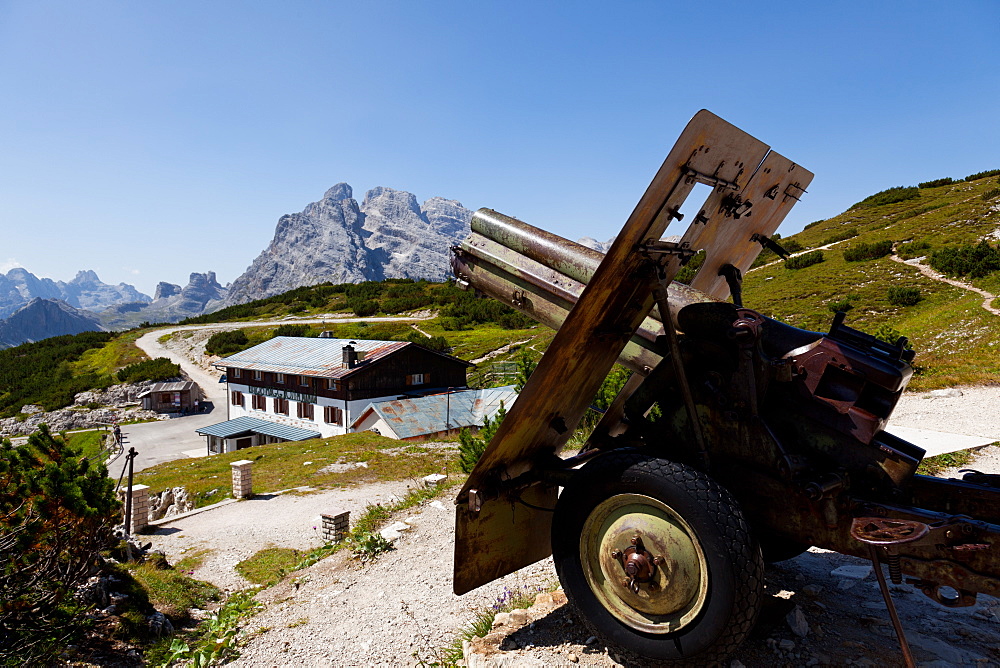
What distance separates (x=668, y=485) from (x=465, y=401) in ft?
102

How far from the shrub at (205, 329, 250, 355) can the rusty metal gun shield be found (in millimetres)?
71627

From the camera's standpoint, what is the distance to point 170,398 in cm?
5447

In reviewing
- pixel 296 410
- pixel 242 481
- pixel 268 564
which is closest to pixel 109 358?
pixel 296 410

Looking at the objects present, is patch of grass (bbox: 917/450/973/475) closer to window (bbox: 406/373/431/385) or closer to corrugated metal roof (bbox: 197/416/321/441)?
window (bbox: 406/373/431/385)

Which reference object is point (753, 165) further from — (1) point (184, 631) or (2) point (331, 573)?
(1) point (184, 631)

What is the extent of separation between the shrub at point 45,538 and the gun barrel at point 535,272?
513 cm

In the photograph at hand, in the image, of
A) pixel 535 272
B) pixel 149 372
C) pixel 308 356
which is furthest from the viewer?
pixel 149 372

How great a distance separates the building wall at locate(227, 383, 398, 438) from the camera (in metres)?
35.7

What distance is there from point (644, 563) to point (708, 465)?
68cm

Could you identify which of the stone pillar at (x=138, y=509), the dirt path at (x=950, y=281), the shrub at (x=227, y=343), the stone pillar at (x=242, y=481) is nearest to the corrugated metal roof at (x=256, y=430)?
the stone pillar at (x=242, y=481)

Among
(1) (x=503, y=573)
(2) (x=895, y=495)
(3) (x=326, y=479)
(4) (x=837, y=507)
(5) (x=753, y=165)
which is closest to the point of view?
(4) (x=837, y=507)

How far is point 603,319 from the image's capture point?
3195mm

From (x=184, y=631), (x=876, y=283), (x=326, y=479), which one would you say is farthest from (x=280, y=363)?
(x=876, y=283)

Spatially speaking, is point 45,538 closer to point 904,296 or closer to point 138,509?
point 138,509
